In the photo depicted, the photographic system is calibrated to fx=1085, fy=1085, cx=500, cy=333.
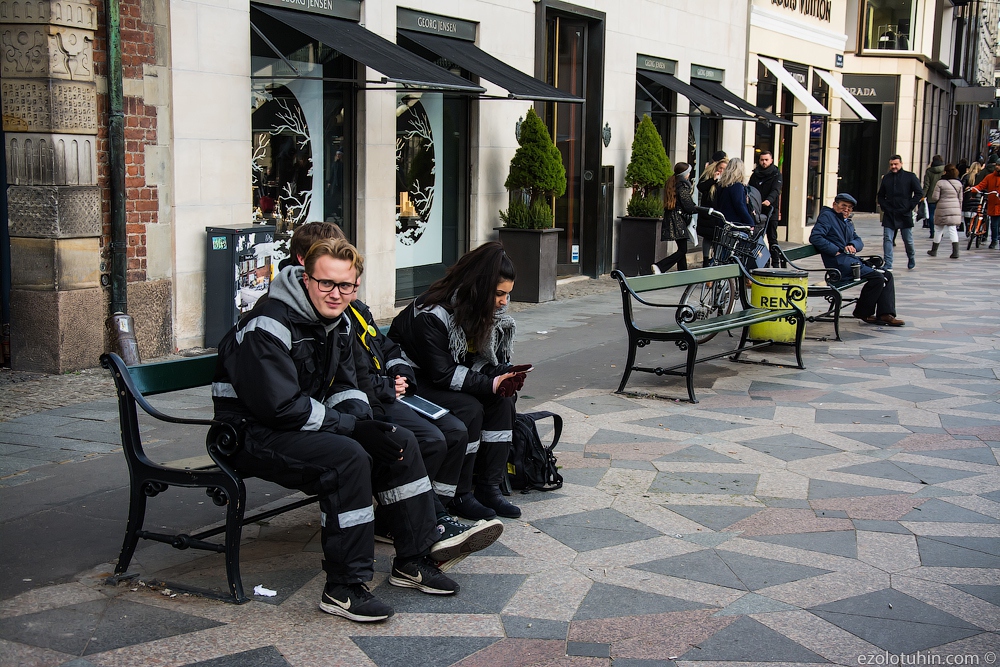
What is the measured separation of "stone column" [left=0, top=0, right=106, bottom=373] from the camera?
26.6 ft

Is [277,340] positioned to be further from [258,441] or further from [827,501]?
[827,501]

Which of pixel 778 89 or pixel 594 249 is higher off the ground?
pixel 778 89

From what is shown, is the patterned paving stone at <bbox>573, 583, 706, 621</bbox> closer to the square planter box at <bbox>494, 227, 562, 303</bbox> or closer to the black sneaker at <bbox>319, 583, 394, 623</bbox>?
the black sneaker at <bbox>319, 583, 394, 623</bbox>

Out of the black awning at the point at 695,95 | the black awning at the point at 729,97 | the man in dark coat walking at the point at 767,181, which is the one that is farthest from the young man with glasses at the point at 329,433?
the black awning at the point at 729,97

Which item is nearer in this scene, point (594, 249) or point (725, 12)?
point (594, 249)

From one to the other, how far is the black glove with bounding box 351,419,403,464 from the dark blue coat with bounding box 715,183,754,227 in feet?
32.4

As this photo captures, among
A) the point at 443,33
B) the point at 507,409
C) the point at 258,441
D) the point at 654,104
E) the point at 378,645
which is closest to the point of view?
the point at 378,645

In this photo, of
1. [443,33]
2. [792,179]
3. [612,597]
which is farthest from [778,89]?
[612,597]

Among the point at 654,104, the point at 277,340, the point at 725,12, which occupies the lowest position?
the point at 277,340

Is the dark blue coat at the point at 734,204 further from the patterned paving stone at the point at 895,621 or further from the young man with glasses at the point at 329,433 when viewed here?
the young man with glasses at the point at 329,433

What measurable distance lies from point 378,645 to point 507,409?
172cm

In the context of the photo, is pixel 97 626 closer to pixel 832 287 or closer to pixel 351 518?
pixel 351 518

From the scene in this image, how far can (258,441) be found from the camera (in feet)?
13.9

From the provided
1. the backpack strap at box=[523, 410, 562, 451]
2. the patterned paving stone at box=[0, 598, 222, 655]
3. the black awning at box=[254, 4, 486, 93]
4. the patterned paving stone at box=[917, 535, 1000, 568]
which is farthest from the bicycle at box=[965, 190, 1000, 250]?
the patterned paving stone at box=[0, 598, 222, 655]
